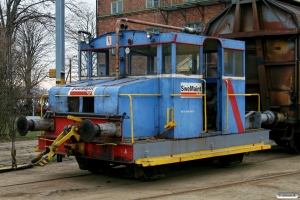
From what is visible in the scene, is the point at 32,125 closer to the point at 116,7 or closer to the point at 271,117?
the point at 271,117

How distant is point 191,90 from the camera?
9203mm

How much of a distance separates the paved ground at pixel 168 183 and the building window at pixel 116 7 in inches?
878

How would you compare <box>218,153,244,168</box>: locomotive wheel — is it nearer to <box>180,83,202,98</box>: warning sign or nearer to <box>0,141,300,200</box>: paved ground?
<box>0,141,300,200</box>: paved ground

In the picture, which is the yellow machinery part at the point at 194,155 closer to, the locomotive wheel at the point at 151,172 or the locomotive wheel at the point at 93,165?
the locomotive wheel at the point at 151,172

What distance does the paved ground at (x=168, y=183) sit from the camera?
7.88 m

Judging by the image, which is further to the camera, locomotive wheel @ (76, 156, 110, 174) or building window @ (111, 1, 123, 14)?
building window @ (111, 1, 123, 14)

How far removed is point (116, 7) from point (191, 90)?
24.7 metres

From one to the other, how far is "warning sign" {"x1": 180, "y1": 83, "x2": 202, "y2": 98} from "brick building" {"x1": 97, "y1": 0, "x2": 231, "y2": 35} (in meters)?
17.0

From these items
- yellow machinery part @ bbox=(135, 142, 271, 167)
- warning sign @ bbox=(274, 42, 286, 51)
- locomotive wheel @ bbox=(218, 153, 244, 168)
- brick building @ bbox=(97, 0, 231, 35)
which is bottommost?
locomotive wheel @ bbox=(218, 153, 244, 168)

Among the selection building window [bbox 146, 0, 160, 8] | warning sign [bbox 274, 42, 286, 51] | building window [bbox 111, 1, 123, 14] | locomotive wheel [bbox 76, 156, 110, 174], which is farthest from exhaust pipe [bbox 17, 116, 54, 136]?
building window [bbox 111, 1, 123, 14]

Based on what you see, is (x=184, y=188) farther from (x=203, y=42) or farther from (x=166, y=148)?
(x=203, y=42)

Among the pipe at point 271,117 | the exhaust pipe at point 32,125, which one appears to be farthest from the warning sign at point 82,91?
the pipe at point 271,117

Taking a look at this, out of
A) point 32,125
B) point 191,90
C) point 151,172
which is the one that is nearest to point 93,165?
point 151,172

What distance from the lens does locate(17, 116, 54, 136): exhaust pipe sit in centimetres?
871
